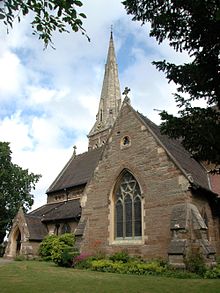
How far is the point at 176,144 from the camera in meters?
21.8

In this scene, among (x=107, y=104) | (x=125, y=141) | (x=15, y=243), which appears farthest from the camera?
(x=107, y=104)

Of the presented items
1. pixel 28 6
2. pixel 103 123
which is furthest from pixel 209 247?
pixel 103 123

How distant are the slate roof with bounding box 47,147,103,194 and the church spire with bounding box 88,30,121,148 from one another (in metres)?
20.6

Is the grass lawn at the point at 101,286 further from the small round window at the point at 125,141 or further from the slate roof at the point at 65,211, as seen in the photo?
the slate roof at the point at 65,211

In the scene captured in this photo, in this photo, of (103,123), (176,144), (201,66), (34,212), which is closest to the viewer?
(201,66)

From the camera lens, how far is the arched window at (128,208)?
1848 cm

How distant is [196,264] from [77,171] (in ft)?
65.5

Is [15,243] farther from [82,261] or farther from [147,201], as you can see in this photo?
[147,201]

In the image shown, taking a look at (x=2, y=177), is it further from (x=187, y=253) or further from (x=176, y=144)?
(x=187, y=253)

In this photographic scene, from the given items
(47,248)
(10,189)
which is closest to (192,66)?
(47,248)

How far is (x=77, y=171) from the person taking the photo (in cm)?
3272

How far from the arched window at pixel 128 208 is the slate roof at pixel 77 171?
32.0 feet

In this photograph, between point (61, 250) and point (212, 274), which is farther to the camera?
point (61, 250)

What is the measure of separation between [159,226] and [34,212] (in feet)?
62.0
